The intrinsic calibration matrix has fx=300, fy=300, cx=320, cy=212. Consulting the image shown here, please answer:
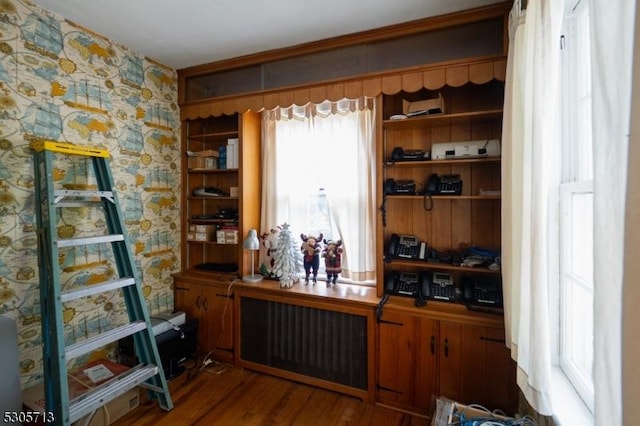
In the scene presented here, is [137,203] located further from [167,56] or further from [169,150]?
[167,56]

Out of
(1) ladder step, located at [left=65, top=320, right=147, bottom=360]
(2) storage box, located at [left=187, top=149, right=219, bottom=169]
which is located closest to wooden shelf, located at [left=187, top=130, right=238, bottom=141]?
(2) storage box, located at [left=187, top=149, right=219, bottom=169]

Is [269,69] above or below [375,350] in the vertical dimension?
above

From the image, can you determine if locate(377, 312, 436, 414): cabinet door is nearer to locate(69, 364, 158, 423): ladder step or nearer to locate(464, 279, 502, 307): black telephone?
locate(464, 279, 502, 307): black telephone

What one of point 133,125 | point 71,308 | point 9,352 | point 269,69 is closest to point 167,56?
point 133,125

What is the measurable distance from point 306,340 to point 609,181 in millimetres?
2080

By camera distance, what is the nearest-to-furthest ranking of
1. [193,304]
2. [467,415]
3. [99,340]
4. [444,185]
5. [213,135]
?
[467,415] → [99,340] → [444,185] → [193,304] → [213,135]

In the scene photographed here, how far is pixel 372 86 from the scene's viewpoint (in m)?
2.12

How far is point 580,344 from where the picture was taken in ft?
4.22

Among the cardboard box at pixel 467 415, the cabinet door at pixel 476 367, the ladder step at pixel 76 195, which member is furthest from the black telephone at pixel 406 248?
the ladder step at pixel 76 195

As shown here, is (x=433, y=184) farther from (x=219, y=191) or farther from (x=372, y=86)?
(x=219, y=191)

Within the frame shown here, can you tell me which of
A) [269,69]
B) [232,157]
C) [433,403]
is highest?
[269,69]

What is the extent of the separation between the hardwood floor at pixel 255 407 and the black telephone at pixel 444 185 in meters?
1.48

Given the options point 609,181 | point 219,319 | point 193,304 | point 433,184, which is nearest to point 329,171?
point 433,184

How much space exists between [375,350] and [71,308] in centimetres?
208
